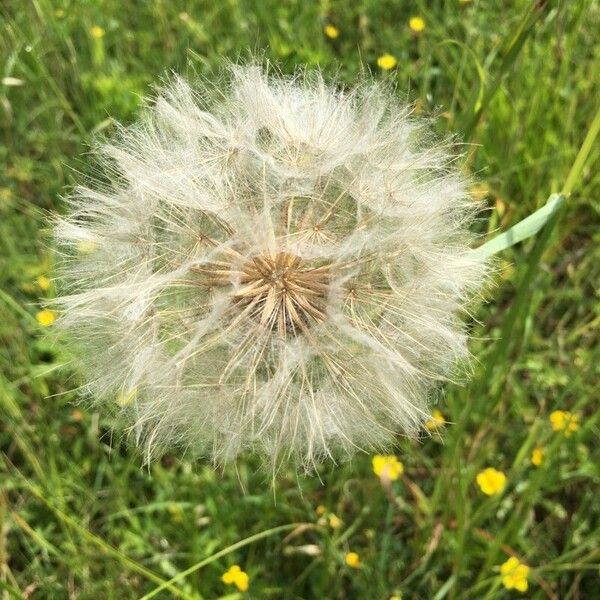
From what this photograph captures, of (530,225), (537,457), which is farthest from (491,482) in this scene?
(530,225)

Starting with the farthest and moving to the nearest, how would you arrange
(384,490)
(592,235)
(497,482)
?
1. (592,235)
2. (384,490)
3. (497,482)

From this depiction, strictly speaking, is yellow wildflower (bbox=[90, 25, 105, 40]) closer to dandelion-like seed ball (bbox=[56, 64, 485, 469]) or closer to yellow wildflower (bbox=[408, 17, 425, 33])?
yellow wildflower (bbox=[408, 17, 425, 33])

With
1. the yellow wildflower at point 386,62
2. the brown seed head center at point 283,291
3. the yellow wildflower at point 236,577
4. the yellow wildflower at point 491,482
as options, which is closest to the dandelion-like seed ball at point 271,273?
the brown seed head center at point 283,291

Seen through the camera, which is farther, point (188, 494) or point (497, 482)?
point (188, 494)

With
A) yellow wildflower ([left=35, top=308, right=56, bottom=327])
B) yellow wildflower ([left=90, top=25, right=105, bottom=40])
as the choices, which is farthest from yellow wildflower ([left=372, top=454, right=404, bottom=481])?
yellow wildflower ([left=90, top=25, right=105, bottom=40])

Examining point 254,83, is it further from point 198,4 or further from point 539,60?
point 198,4

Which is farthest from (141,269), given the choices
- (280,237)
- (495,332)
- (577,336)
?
(577,336)

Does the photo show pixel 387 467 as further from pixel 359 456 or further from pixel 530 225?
pixel 530 225
